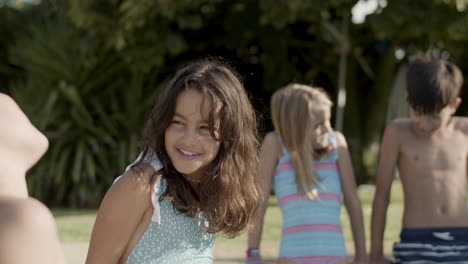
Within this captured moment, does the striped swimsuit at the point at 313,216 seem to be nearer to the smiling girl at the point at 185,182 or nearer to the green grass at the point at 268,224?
the smiling girl at the point at 185,182

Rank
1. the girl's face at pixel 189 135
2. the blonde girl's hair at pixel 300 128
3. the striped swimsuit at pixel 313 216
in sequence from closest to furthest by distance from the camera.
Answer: the girl's face at pixel 189 135, the striped swimsuit at pixel 313 216, the blonde girl's hair at pixel 300 128

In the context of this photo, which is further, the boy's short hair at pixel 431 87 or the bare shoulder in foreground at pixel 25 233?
the boy's short hair at pixel 431 87

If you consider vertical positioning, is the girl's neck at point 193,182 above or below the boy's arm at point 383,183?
above

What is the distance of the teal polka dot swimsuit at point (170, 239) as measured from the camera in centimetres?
239

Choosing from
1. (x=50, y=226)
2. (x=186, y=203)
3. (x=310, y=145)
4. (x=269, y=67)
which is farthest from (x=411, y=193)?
(x=269, y=67)

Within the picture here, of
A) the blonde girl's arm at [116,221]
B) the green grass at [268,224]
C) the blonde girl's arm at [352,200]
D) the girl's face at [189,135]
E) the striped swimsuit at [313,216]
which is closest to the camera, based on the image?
the blonde girl's arm at [116,221]

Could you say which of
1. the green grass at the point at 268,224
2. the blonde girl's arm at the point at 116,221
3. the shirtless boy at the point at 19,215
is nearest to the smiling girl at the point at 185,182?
the blonde girl's arm at the point at 116,221

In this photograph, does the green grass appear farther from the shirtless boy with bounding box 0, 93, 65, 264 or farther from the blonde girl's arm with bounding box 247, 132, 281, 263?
the shirtless boy with bounding box 0, 93, 65, 264

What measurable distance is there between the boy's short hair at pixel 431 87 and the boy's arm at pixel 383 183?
0.72 feet

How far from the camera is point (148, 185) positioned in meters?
2.38

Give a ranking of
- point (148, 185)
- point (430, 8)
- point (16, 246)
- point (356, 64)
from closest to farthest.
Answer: point (16, 246)
point (148, 185)
point (430, 8)
point (356, 64)

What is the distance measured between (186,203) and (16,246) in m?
1.47

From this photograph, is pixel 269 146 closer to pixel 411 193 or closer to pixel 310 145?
pixel 310 145

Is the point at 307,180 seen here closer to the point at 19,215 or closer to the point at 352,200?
the point at 352,200
